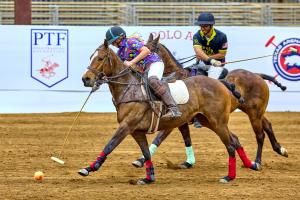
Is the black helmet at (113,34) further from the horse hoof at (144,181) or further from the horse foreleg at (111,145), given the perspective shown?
the horse hoof at (144,181)

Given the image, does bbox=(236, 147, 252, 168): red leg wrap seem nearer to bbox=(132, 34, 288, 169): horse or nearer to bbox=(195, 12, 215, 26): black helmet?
bbox=(132, 34, 288, 169): horse

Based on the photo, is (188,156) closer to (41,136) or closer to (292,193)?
(292,193)

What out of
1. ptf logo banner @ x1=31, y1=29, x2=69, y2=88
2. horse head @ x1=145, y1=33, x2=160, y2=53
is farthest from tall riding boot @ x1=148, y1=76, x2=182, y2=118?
ptf logo banner @ x1=31, y1=29, x2=69, y2=88

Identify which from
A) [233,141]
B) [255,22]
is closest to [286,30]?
[255,22]

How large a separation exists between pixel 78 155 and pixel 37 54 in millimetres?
6012

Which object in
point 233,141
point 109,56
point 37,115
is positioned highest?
point 109,56

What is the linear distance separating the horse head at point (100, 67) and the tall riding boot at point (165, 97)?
0.62m

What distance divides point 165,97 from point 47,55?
8.93 m

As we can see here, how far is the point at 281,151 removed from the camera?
1365 cm

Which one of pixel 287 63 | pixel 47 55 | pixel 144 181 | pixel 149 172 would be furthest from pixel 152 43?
pixel 287 63

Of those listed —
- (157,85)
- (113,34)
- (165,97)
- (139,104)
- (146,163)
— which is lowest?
(146,163)

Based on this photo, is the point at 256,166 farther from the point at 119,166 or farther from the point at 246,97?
the point at 119,166

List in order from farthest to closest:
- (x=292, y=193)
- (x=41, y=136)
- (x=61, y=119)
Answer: (x=61, y=119), (x=41, y=136), (x=292, y=193)

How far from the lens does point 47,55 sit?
19.8 m
